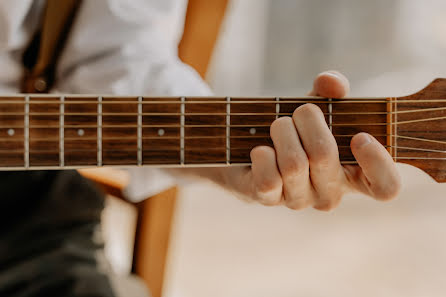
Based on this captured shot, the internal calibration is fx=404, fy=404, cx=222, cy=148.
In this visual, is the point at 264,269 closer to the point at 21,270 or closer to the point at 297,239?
the point at 297,239

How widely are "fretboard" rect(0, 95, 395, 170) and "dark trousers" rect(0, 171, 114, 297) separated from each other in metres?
0.23

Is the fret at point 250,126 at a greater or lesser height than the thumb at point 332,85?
lesser

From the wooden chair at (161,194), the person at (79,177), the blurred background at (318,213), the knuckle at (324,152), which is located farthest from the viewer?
the blurred background at (318,213)

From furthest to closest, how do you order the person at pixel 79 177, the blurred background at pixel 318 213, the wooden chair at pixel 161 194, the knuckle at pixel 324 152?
the blurred background at pixel 318 213 < the wooden chair at pixel 161 194 < the person at pixel 79 177 < the knuckle at pixel 324 152

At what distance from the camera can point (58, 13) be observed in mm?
675

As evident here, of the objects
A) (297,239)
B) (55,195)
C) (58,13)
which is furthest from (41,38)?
(297,239)

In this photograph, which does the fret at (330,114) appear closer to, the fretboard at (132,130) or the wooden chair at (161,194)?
the fretboard at (132,130)

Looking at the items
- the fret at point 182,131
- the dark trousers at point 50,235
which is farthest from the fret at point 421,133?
the dark trousers at point 50,235

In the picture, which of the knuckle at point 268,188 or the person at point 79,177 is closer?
the knuckle at point 268,188

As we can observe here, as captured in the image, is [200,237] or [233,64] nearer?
[200,237]

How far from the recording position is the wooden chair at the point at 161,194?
34.5 inches

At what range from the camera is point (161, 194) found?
91cm

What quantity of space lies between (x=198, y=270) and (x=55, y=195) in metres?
0.98

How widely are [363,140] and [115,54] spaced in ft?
1.53
